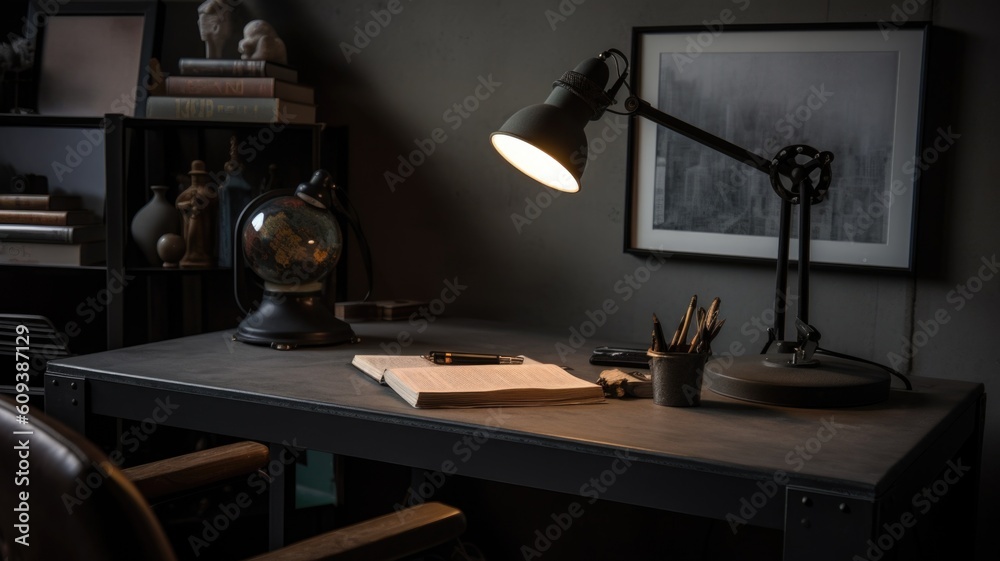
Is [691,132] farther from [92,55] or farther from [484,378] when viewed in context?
[92,55]

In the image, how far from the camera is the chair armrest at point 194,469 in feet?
4.71

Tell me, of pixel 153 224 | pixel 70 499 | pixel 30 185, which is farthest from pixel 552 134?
pixel 30 185

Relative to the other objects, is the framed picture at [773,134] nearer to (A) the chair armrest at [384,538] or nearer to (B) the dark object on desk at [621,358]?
(B) the dark object on desk at [621,358]

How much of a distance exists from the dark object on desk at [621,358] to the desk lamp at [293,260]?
0.55 m

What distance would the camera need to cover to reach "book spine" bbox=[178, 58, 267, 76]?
2.43 metres

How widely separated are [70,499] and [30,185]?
2195 millimetres

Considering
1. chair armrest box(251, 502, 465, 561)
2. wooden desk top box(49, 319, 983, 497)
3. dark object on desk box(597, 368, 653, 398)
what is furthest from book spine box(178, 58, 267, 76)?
chair armrest box(251, 502, 465, 561)

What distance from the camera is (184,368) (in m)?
1.80

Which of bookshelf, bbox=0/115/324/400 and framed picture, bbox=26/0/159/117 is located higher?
framed picture, bbox=26/0/159/117

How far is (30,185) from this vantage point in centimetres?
277

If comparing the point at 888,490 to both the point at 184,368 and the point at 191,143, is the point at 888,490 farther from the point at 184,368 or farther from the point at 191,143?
the point at 191,143

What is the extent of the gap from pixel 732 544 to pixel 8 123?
2131mm

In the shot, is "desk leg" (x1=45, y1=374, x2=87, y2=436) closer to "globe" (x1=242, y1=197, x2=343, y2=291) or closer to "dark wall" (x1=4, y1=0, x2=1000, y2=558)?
"globe" (x1=242, y1=197, x2=343, y2=291)

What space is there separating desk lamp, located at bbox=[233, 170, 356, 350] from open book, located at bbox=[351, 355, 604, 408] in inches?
12.6
